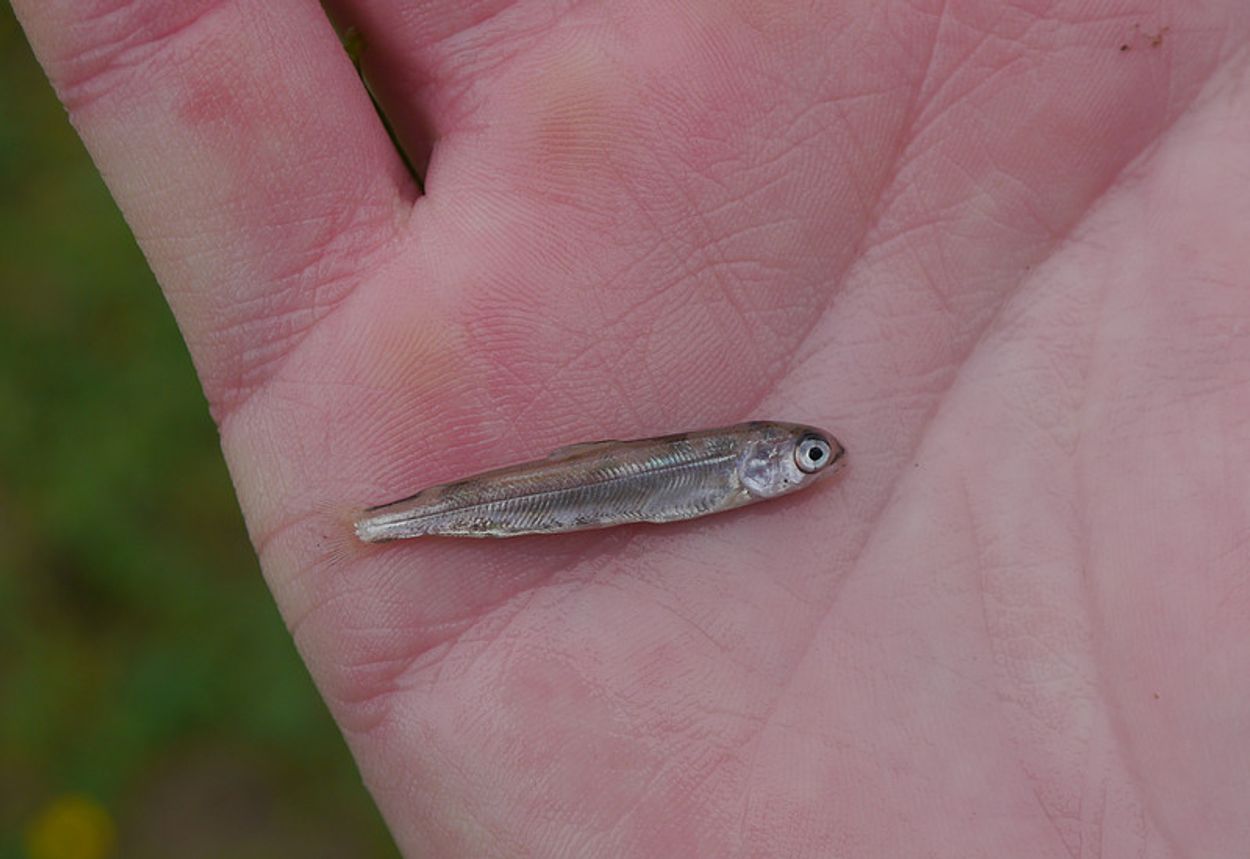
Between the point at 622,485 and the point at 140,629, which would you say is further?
the point at 140,629

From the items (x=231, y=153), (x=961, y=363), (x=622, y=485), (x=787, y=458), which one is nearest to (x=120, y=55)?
(x=231, y=153)

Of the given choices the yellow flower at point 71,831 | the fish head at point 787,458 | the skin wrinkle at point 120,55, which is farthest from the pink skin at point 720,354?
the yellow flower at point 71,831

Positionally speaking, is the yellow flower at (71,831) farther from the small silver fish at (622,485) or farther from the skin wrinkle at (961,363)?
the skin wrinkle at (961,363)

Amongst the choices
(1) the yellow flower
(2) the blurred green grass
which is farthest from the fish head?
(1) the yellow flower

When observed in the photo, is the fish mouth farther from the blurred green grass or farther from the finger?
the blurred green grass

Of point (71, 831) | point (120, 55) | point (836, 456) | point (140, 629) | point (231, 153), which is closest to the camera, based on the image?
point (120, 55)

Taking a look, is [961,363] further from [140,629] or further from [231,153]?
[140,629]

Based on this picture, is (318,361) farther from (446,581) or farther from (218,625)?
(218,625)

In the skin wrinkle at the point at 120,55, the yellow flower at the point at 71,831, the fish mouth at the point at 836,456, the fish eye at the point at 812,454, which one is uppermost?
the skin wrinkle at the point at 120,55
